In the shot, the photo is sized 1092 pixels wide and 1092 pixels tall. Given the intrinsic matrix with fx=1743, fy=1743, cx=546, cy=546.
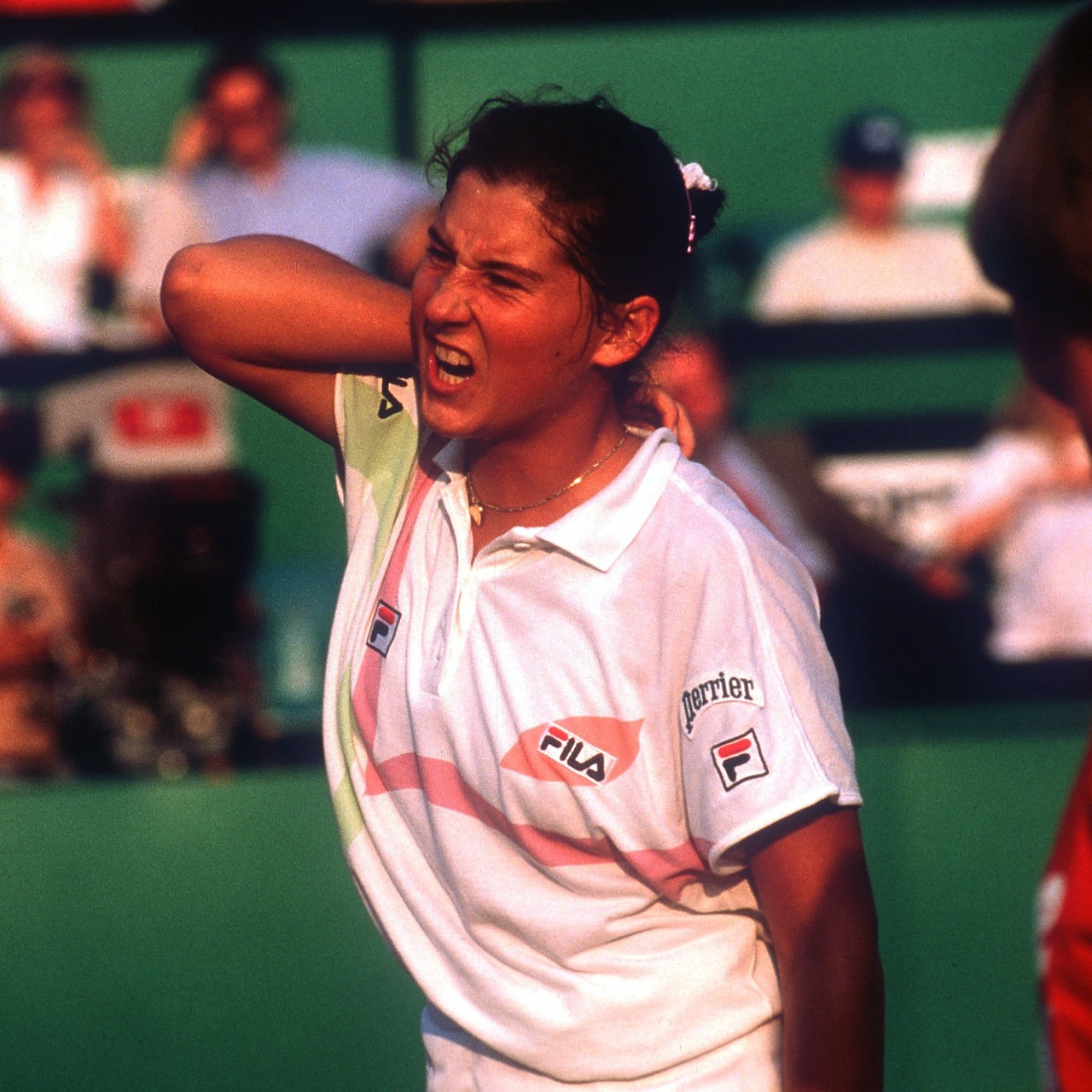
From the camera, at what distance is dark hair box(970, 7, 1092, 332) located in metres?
1.21

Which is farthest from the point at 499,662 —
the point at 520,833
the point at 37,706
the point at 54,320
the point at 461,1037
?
the point at 54,320

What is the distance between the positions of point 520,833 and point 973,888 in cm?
190

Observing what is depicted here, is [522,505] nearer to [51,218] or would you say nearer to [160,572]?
[160,572]

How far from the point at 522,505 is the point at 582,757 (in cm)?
33

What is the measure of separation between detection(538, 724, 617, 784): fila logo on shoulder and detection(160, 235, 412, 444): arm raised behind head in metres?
0.54

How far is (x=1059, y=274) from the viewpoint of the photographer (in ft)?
4.04

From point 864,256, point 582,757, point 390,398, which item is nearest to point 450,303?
point 390,398

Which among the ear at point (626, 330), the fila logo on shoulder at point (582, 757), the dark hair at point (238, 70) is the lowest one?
the dark hair at point (238, 70)

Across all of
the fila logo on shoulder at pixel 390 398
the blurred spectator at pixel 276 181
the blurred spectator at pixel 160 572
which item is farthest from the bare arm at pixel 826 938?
the blurred spectator at pixel 276 181

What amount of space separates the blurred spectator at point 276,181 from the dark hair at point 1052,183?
370cm

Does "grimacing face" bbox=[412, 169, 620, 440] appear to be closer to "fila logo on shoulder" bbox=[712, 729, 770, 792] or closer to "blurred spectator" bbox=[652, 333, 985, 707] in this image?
"fila logo on shoulder" bbox=[712, 729, 770, 792]

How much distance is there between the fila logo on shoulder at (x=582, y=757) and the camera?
1681 mm

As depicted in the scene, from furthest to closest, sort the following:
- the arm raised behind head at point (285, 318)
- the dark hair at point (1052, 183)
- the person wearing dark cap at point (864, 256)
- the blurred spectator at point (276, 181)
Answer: the person wearing dark cap at point (864, 256)
the blurred spectator at point (276, 181)
the arm raised behind head at point (285, 318)
the dark hair at point (1052, 183)

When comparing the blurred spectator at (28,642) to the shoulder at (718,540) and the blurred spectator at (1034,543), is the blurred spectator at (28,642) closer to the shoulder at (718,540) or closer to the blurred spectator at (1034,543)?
the blurred spectator at (1034,543)
